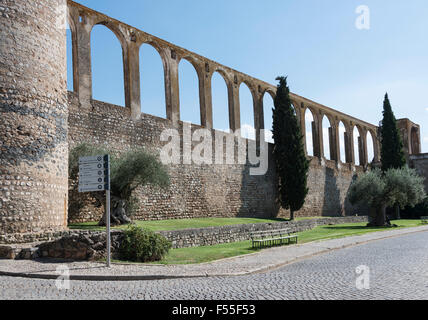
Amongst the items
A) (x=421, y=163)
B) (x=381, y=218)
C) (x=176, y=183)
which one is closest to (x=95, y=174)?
(x=176, y=183)

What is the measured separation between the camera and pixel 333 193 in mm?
35125

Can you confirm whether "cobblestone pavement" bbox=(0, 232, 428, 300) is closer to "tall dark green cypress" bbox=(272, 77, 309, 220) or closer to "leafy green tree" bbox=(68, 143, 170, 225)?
"leafy green tree" bbox=(68, 143, 170, 225)

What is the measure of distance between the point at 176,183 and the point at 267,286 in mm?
14207

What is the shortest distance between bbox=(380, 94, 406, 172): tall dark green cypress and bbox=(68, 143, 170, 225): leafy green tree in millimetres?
25167

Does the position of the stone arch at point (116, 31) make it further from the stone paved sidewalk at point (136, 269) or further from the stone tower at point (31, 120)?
the stone paved sidewalk at point (136, 269)

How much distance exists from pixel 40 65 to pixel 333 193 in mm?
28509

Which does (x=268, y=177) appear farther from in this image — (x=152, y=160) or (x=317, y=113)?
(x=152, y=160)

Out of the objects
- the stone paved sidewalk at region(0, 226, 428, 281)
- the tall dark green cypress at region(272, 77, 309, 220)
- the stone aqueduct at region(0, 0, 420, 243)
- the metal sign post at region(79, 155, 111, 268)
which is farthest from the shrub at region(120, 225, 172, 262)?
the tall dark green cypress at region(272, 77, 309, 220)

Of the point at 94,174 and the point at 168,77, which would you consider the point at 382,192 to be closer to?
the point at 168,77

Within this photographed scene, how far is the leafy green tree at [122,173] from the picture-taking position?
14531 millimetres

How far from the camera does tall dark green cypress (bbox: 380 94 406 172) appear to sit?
1364 inches

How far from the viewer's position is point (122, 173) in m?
14.7

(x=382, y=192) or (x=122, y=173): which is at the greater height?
(x=122, y=173)

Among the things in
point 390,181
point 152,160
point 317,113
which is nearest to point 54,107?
point 152,160
